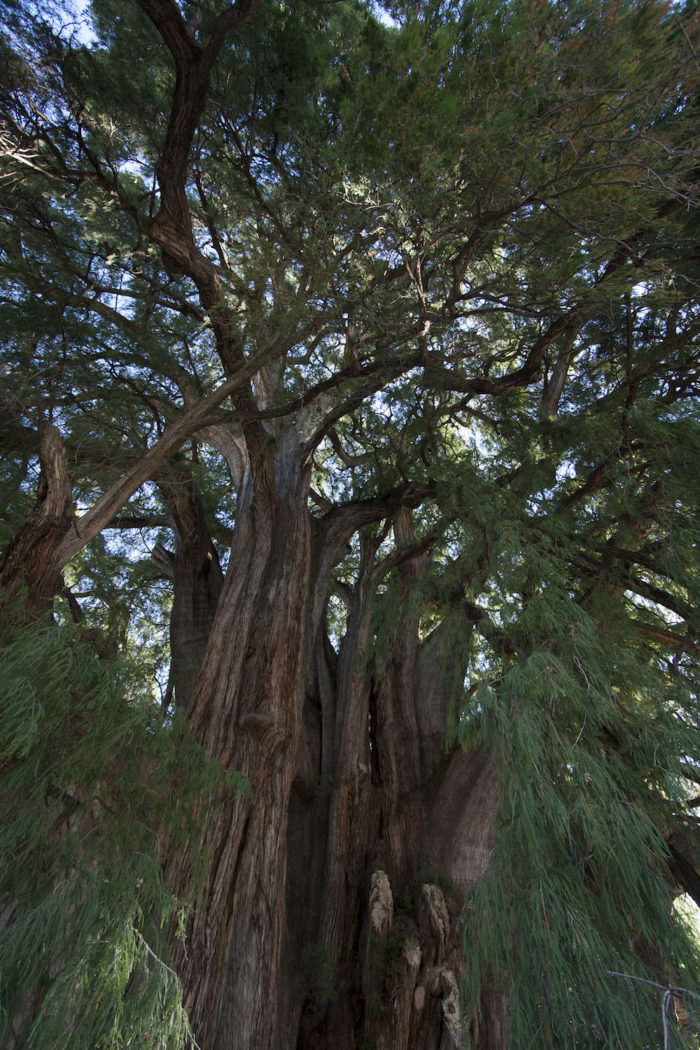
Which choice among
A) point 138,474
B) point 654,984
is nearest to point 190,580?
point 138,474

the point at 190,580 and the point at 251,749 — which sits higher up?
the point at 190,580

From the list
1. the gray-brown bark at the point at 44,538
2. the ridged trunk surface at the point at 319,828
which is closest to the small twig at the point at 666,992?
the ridged trunk surface at the point at 319,828

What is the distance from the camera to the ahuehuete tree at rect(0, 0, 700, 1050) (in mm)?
1641

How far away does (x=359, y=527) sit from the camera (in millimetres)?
4957

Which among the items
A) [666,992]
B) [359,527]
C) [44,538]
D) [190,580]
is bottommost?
[666,992]

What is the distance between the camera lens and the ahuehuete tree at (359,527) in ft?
5.38

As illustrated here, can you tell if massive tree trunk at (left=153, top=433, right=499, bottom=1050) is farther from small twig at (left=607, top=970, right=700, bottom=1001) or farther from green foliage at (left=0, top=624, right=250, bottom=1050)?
small twig at (left=607, top=970, right=700, bottom=1001)

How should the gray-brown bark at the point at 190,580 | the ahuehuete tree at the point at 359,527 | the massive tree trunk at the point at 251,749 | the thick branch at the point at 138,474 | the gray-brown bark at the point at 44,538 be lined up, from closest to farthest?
the ahuehuete tree at the point at 359,527
the gray-brown bark at the point at 44,538
the thick branch at the point at 138,474
the massive tree trunk at the point at 251,749
the gray-brown bark at the point at 190,580

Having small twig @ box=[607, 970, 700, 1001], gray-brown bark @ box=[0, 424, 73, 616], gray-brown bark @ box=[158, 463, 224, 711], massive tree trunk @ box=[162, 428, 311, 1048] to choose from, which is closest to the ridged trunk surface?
massive tree trunk @ box=[162, 428, 311, 1048]

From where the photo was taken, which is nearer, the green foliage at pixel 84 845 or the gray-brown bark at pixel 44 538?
the green foliage at pixel 84 845

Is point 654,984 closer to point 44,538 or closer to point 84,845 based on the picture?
point 84,845

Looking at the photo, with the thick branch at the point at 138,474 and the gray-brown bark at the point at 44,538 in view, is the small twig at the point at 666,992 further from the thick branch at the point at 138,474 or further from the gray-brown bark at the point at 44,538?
the thick branch at the point at 138,474

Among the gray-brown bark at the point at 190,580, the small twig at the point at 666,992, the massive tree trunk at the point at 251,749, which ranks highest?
the gray-brown bark at the point at 190,580

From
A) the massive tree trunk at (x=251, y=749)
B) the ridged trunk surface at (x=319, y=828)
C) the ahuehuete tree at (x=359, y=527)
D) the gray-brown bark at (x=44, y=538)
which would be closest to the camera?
the ahuehuete tree at (x=359, y=527)
